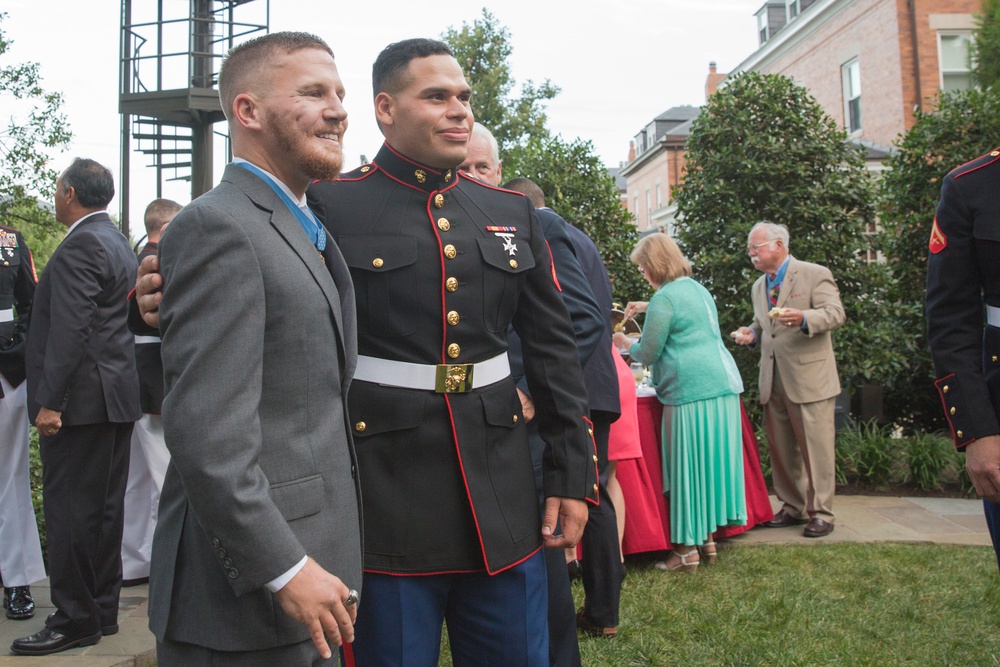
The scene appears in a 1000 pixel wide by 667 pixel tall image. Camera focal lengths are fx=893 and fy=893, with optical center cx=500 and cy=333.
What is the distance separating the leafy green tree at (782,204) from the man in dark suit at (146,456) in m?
5.24

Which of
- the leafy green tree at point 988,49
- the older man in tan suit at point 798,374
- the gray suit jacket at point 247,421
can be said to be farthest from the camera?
the leafy green tree at point 988,49

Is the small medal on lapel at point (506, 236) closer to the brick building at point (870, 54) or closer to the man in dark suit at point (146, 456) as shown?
the man in dark suit at point (146, 456)

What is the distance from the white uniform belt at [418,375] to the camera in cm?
210

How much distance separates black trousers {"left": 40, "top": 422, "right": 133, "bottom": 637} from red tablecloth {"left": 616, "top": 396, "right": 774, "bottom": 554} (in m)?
2.78

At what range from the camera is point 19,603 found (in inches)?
171

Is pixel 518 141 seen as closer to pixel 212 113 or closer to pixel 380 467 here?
pixel 212 113

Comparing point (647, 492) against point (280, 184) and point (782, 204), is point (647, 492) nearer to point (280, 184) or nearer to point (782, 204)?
point (280, 184)

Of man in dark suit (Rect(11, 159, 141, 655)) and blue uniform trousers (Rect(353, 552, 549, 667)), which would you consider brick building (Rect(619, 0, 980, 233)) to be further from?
blue uniform trousers (Rect(353, 552, 549, 667))

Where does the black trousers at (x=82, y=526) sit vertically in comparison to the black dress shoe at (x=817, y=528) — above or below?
above

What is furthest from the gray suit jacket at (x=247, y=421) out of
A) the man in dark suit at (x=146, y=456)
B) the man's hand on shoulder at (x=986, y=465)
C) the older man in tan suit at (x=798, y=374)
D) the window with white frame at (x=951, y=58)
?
the window with white frame at (x=951, y=58)

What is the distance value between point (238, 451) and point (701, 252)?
7.79 meters

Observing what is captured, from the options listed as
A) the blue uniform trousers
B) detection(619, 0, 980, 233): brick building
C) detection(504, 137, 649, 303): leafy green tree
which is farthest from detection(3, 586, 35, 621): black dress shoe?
detection(619, 0, 980, 233): brick building

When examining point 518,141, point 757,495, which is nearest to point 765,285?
point 757,495

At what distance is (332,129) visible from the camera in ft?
5.56
